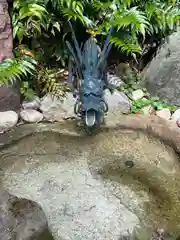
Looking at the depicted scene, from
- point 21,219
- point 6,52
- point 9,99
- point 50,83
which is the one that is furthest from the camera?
point 50,83

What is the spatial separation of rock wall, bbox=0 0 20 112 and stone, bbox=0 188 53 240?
134cm

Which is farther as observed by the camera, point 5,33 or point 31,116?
point 31,116

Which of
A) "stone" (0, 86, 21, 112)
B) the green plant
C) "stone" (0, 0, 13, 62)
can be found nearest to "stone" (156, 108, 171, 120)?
the green plant

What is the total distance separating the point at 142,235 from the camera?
258 cm

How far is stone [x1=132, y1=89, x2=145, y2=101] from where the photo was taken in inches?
167

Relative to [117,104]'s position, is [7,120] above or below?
below

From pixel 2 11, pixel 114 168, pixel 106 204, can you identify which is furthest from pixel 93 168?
A: pixel 2 11

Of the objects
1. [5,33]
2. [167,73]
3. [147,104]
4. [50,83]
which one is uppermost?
[5,33]

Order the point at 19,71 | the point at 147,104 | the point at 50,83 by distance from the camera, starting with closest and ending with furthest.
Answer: the point at 19,71, the point at 50,83, the point at 147,104

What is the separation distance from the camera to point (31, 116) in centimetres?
379

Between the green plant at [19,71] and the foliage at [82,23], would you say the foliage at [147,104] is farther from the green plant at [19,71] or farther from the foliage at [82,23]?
the green plant at [19,71]

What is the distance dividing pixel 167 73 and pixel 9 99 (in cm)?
189

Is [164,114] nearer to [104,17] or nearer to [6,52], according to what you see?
[104,17]

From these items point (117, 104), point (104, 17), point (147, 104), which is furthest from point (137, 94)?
point (104, 17)
